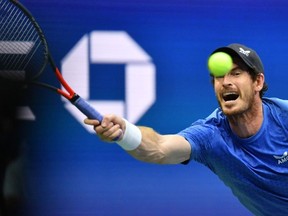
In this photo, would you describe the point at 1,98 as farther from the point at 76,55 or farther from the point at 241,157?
the point at 241,157

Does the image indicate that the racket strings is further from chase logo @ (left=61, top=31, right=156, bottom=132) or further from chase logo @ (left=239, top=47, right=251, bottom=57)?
chase logo @ (left=239, top=47, right=251, bottom=57)

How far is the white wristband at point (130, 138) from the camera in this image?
262 cm

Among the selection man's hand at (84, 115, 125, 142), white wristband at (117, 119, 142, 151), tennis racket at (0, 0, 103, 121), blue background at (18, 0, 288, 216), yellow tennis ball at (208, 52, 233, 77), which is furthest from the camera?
blue background at (18, 0, 288, 216)

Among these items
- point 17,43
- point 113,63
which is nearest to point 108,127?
point 17,43

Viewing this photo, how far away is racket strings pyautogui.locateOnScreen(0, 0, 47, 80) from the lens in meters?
3.62

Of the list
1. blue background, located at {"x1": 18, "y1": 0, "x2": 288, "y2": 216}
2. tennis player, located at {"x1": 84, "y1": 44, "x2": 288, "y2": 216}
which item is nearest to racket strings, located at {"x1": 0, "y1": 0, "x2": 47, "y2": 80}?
blue background, located at {"x1": 18, "y1": 0, "x2": 288, "y2": 216}

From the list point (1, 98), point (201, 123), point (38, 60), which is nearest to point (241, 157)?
point (201, 123)

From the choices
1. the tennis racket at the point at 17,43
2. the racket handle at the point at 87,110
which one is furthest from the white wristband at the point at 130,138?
the tennis racket at the point at 17,43

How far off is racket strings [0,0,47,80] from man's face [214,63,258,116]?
1.03 metres

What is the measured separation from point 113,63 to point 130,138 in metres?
1.44

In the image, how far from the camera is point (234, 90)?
3047mm

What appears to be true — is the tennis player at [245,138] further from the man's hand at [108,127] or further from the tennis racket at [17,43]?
the tennis racket at [17,43]

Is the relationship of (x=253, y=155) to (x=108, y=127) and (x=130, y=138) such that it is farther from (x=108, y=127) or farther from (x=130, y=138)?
(x=108, y=127)

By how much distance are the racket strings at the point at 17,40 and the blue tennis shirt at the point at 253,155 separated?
1015mm
